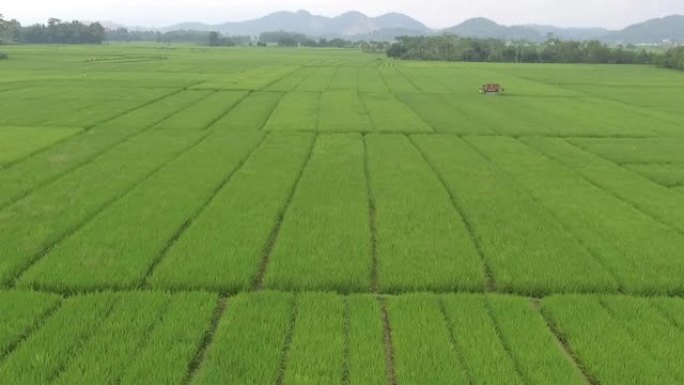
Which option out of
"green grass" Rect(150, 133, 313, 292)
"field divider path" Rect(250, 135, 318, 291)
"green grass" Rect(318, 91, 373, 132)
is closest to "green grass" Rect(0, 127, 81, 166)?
"green grass" Rect(150, 133, 313, 292)

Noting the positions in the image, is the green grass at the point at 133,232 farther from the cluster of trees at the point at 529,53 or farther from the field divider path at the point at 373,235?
the cluster of trees at the point at 529,53

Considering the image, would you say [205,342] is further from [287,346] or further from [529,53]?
[529,53]

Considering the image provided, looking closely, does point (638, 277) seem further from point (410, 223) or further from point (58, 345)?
point (58, 345)

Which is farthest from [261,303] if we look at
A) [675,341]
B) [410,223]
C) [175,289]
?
[675,341]

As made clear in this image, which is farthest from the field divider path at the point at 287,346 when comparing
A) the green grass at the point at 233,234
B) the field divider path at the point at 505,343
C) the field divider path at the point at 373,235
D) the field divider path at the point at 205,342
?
the field divider path at the point at 505,343

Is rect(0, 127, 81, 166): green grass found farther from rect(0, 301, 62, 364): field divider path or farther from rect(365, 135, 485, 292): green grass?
rect(365, 135, 485, 292): green grass

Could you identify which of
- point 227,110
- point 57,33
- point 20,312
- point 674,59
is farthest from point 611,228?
point 57,33
